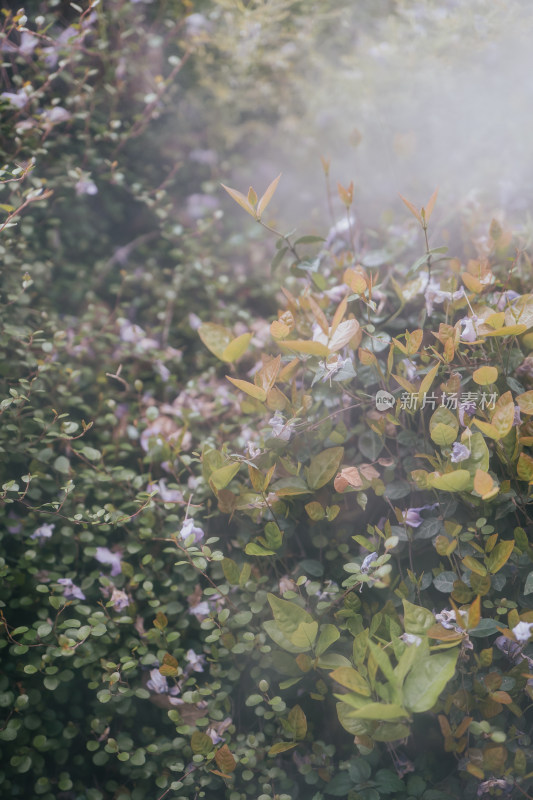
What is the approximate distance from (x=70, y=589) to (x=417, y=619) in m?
0.74

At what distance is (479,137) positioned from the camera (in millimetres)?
2387

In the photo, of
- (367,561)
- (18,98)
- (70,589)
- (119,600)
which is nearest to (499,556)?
(367,561)

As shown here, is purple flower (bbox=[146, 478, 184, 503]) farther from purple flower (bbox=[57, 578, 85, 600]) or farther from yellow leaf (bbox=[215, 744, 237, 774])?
yellow leaf (bbox=[215, 744, 237, 774])

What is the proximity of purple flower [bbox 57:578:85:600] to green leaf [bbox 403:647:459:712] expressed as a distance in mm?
700

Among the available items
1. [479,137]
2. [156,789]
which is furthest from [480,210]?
[156,789]

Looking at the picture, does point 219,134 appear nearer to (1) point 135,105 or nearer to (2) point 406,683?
(1) point 135,105

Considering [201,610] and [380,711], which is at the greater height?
[380,711]

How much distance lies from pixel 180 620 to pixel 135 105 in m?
1.93

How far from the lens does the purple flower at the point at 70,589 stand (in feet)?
3.95

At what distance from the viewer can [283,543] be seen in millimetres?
1159

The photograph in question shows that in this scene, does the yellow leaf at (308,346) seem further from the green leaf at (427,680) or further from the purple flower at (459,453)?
the green leaf at (427,680)

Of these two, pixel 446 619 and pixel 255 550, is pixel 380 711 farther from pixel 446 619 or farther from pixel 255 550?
pixel 255 550

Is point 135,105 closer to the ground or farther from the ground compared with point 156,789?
farther from the ground

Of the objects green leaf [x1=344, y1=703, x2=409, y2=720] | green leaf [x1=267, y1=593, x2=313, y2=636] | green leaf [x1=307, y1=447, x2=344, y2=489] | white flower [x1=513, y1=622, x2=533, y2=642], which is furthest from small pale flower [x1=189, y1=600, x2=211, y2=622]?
white flower [x1=513, y1=622, x2=533, y2=642]
